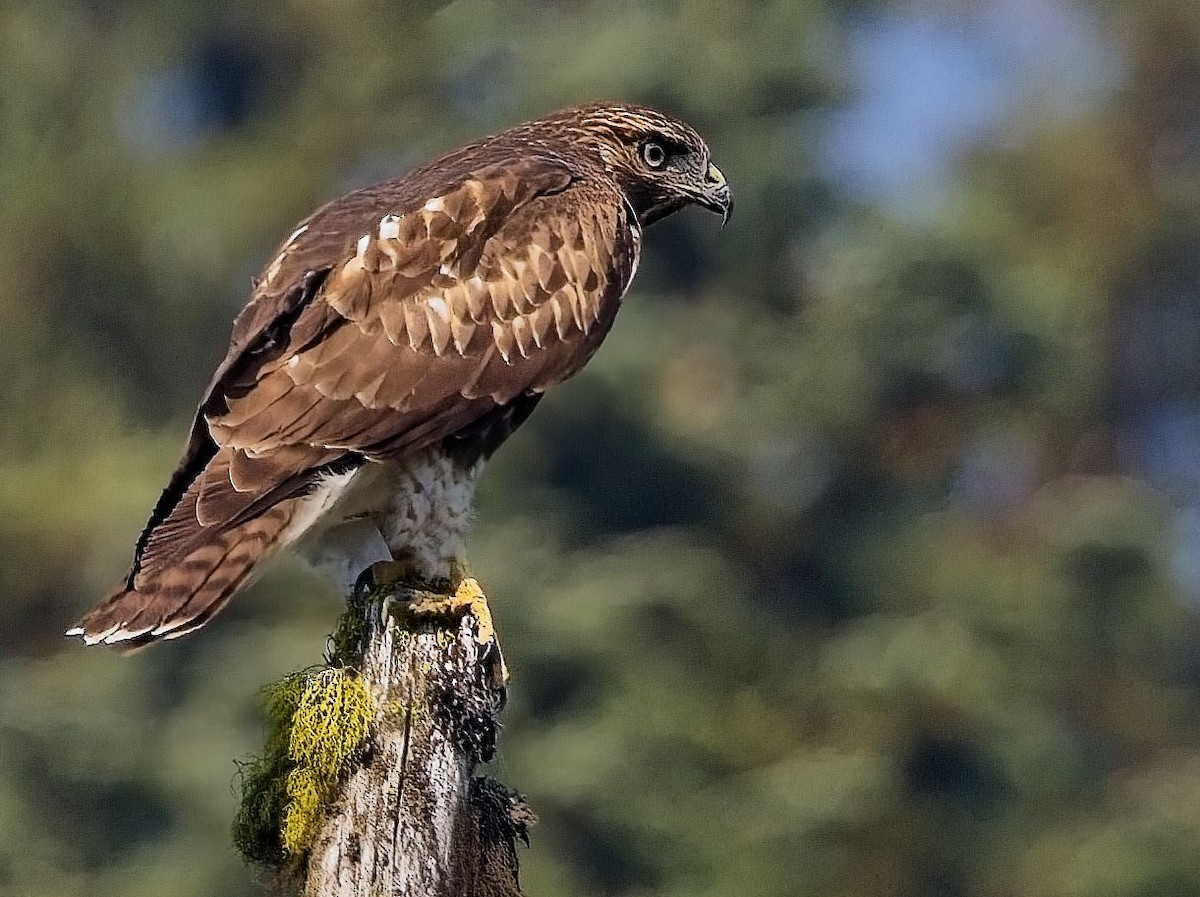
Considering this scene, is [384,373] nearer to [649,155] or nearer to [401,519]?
[401,519]

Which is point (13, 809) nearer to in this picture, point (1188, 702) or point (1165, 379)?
point (1188, 702)

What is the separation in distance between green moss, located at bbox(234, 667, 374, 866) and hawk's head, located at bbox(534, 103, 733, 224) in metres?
2.51

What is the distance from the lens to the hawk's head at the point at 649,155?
741 cm

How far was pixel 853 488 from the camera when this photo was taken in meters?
26.5

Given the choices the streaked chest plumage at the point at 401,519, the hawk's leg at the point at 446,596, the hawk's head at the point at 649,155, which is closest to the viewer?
the hawk's leg at the point at 446,596

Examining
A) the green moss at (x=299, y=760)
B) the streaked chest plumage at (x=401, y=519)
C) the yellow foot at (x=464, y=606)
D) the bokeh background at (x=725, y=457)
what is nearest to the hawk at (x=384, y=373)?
the streaked chest plumage at (x=401, y=519)

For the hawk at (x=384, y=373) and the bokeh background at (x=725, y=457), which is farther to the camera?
the bokeh background at (x=725, y=457)

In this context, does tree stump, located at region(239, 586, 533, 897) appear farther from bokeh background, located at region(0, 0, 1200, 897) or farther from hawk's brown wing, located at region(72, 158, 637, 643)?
bokeh background, located at region(0, 0, 1200, 897)

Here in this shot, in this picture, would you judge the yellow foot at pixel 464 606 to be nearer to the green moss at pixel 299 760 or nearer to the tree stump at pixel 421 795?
the tree stump at pixel 421 795

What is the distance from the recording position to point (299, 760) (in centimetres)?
511

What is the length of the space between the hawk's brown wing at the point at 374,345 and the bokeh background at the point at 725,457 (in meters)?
14.0

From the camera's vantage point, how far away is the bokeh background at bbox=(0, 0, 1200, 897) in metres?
22.5

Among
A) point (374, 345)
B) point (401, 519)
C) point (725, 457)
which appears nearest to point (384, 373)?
point (374, 345)

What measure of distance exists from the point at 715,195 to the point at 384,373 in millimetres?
1858
